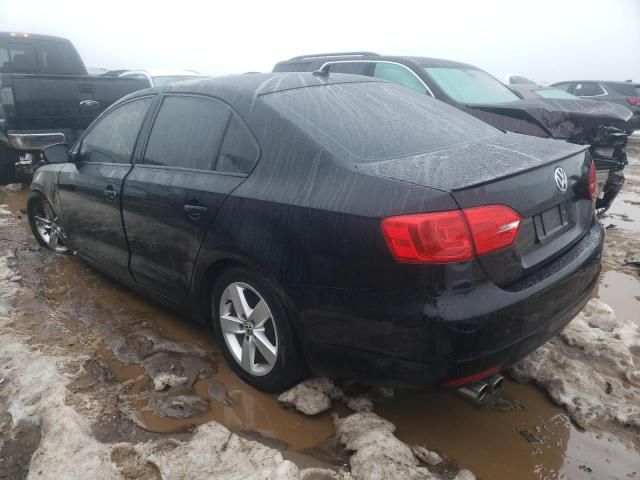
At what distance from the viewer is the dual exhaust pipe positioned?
213 centimetres

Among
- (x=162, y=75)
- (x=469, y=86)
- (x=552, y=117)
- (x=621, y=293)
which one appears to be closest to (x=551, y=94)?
(x=469, y=86)

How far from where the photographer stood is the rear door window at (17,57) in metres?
8.01

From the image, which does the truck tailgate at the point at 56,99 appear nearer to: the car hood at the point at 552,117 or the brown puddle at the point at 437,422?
the brown puddle at the point at 437,422

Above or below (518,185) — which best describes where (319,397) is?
below

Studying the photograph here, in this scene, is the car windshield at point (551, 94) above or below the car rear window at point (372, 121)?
below

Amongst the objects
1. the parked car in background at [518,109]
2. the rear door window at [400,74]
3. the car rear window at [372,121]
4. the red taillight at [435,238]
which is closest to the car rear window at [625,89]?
the parked car in background at [518,109]

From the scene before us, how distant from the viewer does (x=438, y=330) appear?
1.91 meters

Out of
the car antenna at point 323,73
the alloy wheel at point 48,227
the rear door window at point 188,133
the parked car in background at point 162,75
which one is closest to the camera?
the rear door window at point 188,133

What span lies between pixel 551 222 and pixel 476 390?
31.7 inches

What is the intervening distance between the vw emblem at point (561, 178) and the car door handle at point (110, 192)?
2519 mm

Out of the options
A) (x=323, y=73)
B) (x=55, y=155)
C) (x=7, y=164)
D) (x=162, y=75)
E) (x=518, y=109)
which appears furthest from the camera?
(x=162, y=75)

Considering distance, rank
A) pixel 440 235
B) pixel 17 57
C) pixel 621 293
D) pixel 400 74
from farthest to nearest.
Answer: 1. pixel 17 57
2. pixel 400 74
3. pixel 621 293
4. pixel 440 235

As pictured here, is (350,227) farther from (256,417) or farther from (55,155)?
(55,155)

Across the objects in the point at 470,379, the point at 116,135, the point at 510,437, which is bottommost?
the point at 510,437
